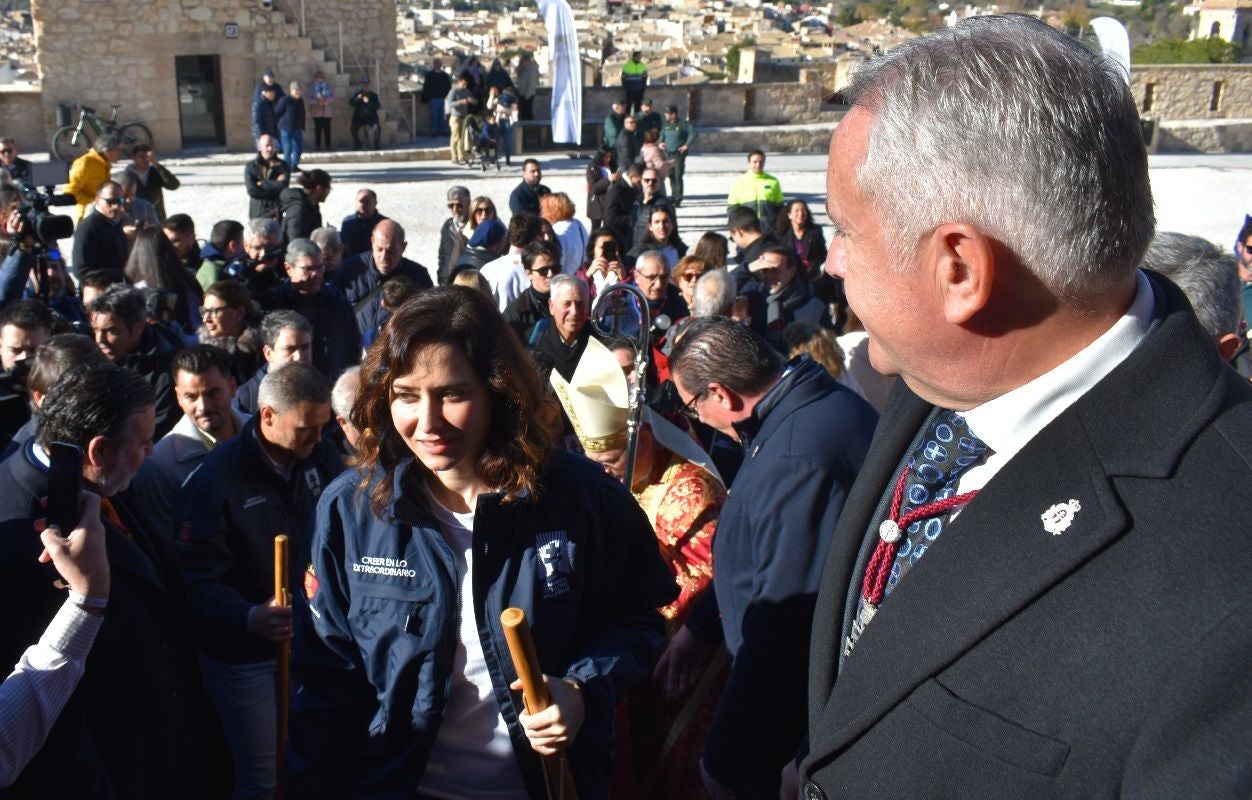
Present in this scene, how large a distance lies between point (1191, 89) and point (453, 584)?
109ft

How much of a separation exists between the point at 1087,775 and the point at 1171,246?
2733mm

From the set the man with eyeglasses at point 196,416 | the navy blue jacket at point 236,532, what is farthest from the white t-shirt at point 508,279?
the navy blue jacket at point 236,532

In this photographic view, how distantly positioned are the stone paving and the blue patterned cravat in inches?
454

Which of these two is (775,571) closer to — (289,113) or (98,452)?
(98,452)

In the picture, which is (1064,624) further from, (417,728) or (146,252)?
(146,252)

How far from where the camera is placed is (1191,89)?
30.8 metres

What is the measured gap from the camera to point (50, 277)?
6848 mm

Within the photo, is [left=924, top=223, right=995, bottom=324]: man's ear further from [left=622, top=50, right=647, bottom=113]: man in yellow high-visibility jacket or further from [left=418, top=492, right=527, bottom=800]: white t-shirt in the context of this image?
[left=622, top=50, right=647, bottom=113]: man in yellow high-visibility jacket

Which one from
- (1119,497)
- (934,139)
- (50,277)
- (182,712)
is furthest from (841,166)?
(50,277)

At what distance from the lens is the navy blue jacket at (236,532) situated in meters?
3.56

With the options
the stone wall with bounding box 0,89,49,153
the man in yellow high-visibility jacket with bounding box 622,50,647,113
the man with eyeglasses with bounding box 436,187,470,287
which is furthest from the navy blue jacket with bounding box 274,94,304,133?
the man with eyeglasses with bounding box 436,187,470,287

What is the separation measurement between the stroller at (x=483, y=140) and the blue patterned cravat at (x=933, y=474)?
18.8 m

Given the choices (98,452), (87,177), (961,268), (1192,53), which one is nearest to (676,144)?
(87,177)

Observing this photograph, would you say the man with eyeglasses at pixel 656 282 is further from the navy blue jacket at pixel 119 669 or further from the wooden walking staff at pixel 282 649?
the navy blue jacket at pixel 119 669
